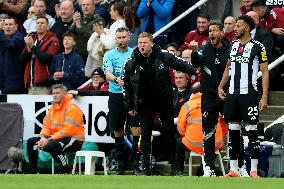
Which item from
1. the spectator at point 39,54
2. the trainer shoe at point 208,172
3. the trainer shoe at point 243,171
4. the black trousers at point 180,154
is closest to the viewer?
the trainer shoe at point 243,171

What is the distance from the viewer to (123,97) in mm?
20625

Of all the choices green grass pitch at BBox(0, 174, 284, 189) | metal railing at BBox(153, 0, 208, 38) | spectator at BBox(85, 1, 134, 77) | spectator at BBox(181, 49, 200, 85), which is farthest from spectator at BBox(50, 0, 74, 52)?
green grass pitch at BBox(0, 174, 284, 189)

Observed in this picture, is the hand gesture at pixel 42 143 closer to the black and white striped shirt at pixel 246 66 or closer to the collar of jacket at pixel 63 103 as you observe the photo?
the collar of jacket at pixel 63 103

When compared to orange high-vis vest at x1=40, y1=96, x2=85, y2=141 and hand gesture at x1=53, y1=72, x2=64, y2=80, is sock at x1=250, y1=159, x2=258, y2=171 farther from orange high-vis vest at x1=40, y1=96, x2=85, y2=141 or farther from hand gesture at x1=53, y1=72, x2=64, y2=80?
hand gesture at x1=53, y1=72, x2=64, y2=80

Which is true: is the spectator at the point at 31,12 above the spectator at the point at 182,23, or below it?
above

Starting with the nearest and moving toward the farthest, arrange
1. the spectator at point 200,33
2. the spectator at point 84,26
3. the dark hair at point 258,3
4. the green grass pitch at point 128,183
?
the green grass pitch at point 128,183
the dark hair at point 258,3
the spectator at point 200,33
the spectator at point 84,26

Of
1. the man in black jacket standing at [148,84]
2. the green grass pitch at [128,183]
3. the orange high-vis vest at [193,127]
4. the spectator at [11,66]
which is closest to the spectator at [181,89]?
the orange high-vis vest at [193,127]

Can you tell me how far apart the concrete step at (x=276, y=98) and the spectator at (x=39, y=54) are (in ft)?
14.8

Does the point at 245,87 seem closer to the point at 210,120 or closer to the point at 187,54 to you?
the point at 210,120

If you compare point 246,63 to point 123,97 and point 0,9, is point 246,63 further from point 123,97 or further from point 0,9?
point 0,9

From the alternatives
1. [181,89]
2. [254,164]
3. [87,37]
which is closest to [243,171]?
[254,164]

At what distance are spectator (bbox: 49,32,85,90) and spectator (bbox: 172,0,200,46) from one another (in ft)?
6.93

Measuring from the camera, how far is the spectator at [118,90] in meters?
20.8

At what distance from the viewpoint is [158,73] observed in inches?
763
